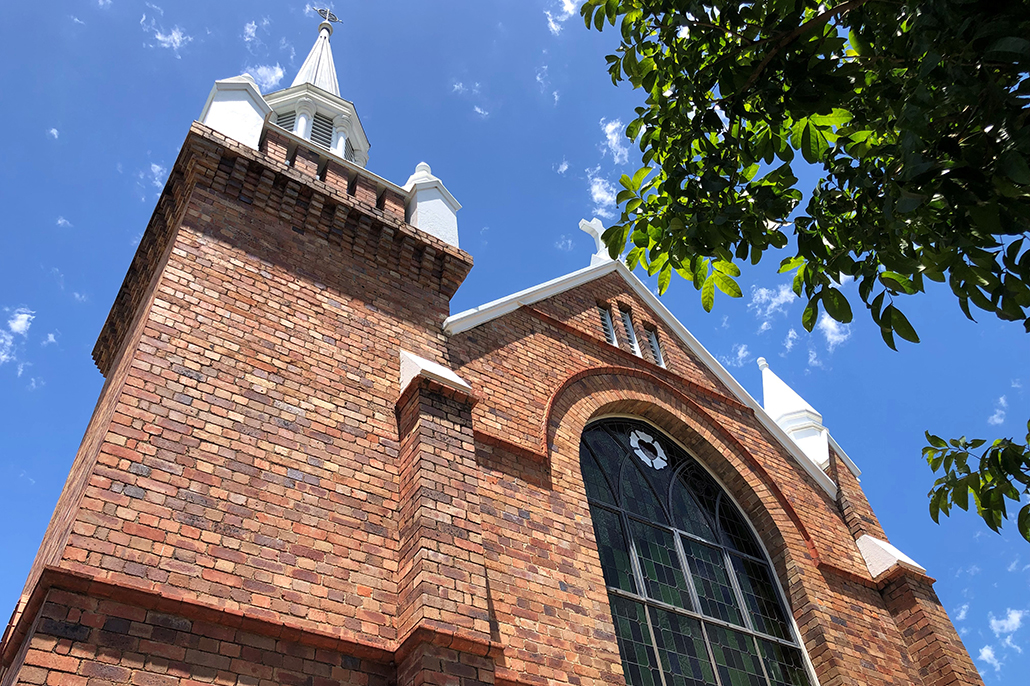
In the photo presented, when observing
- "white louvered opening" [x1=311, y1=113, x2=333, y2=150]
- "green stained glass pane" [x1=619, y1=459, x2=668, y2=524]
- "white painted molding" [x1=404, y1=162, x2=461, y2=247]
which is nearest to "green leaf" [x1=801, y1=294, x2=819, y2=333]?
"green stained glass pane" [x1=619, y1=459, x2=668, y2=524]

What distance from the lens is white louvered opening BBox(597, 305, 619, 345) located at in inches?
469

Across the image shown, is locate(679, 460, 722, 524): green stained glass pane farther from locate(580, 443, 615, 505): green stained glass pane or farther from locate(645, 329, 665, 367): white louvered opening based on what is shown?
locate(645, 329, 665, 367): white louvered opening

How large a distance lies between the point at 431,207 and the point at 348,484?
462cm

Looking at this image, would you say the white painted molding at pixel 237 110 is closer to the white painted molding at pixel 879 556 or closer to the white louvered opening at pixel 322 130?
the white louvered opening at pixel 322 130

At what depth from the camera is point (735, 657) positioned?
902cm

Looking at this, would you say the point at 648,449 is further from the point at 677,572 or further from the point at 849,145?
the point at 849,145

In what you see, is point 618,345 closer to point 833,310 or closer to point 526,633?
point 526,633

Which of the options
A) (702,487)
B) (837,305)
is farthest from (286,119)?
(837,305)

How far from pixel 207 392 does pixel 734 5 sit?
5.20 metres

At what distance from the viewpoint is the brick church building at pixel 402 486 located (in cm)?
562

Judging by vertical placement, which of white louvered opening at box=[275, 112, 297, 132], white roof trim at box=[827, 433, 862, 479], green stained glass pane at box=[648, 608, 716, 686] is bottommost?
green stained glass pane at box=[648, 608, 716, 686]

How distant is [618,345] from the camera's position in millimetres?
11789

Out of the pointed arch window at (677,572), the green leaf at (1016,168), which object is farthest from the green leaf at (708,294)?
the pointed arch window at (677,572)

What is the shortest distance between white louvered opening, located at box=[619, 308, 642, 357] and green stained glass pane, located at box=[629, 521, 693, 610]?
318 cm
